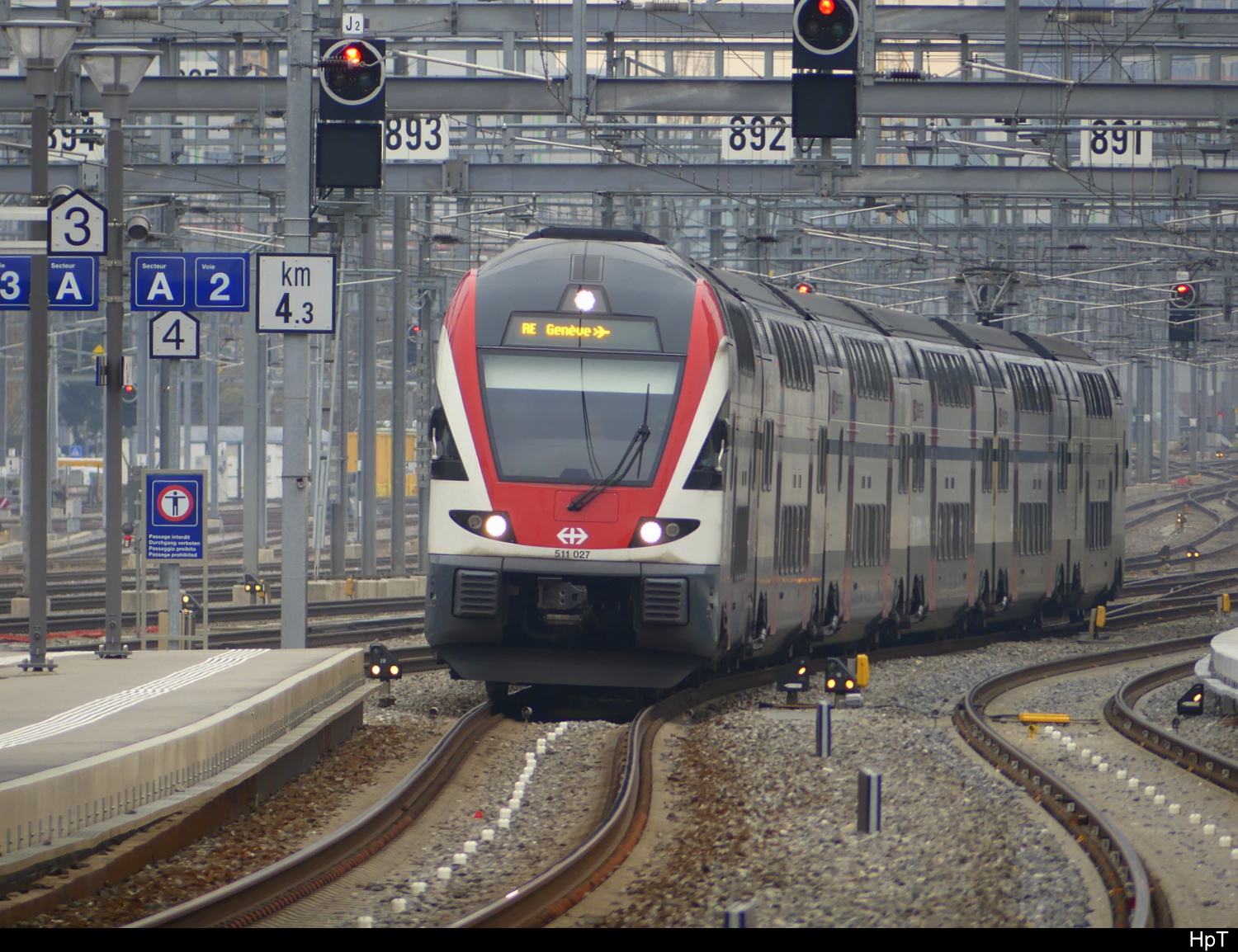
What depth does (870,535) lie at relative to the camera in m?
22.0

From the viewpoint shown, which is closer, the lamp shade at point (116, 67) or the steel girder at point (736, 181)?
the lamp shade at point (116, 67)

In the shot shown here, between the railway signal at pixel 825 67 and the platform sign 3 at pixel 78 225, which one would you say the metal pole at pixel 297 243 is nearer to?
the platform sign 3 at pixel 78 225

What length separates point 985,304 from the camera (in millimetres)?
34406

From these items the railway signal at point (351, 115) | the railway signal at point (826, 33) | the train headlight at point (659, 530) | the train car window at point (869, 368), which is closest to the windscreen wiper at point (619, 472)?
the train headlight at point (659, 530)

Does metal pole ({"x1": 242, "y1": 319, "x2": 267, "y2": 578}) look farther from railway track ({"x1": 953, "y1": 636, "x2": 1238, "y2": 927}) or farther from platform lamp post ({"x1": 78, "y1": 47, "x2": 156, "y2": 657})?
railway track ({"x1": 953, "y1": 636, "x2": 1238, "y2": 927})

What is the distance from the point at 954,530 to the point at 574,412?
1050 cm

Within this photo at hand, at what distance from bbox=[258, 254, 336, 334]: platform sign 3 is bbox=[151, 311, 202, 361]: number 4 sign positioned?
2958 mm

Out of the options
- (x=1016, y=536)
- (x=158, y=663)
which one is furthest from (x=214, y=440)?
(x=158, y=663)

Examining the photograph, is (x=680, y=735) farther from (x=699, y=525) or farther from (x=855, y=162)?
(x=855, y=162)

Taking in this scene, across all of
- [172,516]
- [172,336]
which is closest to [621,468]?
[172,516]

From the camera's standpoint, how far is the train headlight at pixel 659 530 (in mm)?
15414

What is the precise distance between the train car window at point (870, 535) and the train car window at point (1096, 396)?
8.41 metres

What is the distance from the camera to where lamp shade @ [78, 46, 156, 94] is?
17172 millimetres
